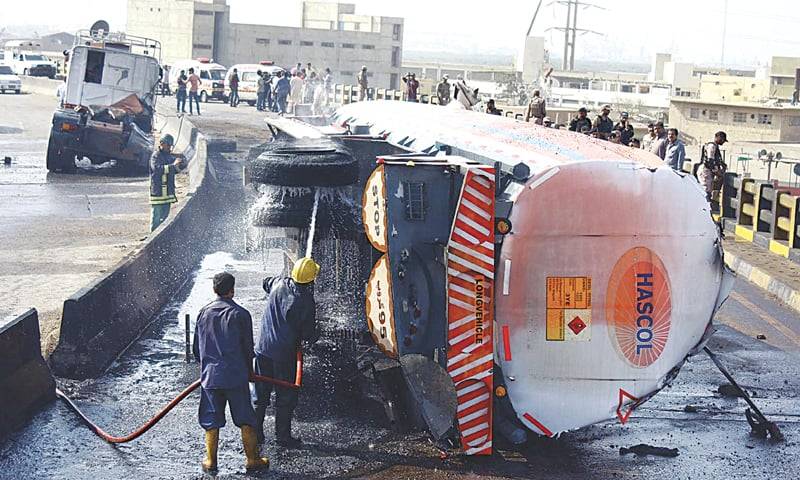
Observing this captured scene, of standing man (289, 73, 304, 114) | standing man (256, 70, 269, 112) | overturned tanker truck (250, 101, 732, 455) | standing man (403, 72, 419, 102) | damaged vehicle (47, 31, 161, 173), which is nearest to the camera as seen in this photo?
overturned tanker truck (250, 101, 732, 455)

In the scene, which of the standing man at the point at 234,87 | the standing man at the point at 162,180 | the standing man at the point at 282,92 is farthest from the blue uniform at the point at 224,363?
the standing man at the point at 234,87

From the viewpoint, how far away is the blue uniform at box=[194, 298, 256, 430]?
24.8 ft

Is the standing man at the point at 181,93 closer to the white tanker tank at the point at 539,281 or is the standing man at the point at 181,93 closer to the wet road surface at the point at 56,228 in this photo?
the wet road surface at the point at 56,228

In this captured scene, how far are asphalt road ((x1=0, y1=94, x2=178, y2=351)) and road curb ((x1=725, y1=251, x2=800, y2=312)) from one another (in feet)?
29.0

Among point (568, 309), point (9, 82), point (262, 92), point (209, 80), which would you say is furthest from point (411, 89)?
point (9, 82)

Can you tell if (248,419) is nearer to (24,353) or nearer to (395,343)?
(395,343)

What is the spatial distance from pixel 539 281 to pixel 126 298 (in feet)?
17.2

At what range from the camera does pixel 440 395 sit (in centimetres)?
780

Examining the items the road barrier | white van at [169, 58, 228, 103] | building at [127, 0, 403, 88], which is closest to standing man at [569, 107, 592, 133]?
the road barrier

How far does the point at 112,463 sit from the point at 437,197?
2.84 meters

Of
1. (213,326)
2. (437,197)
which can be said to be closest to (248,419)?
(213,326)

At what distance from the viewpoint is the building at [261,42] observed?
8281cm

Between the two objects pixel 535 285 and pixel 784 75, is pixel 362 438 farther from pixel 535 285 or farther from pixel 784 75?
pixel 784 75

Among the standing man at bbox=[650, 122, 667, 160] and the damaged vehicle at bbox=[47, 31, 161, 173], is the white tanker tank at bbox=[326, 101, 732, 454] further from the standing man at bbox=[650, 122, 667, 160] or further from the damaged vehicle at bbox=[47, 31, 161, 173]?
the damaged vehicle at bbox=[47, 31, 161, 173]
